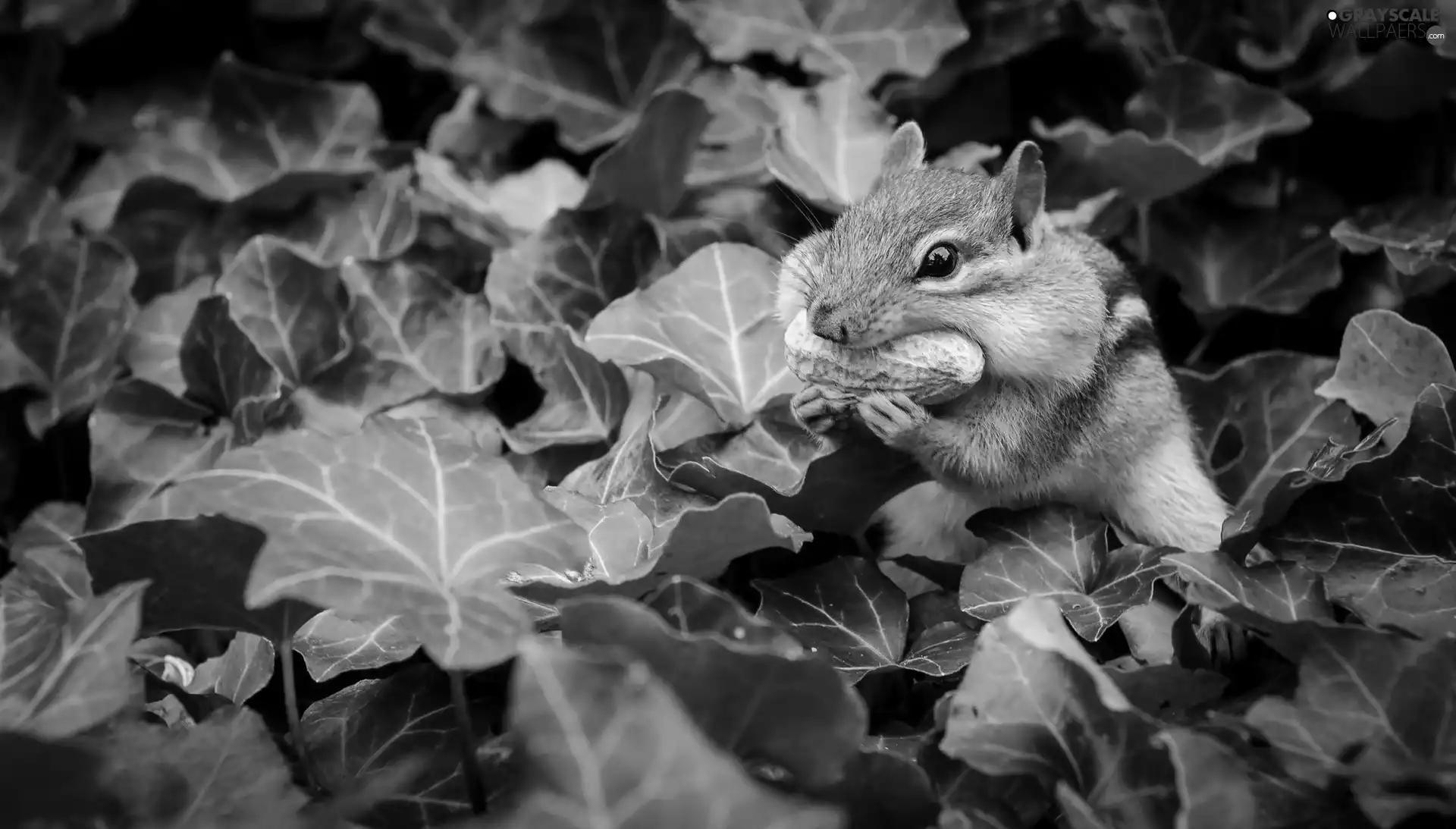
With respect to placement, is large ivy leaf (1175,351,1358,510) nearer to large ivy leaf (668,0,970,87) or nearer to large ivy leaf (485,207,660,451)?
large ivy leaf (668,0,970,87)

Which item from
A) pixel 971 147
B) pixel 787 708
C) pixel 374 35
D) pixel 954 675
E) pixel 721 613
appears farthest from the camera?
pixel 374 35

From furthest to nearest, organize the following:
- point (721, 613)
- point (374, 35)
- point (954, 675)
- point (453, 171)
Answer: point (374, 35), point (453, 171), point (954, 675), point (721, 613)

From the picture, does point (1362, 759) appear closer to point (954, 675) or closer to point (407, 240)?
point (954, 675)

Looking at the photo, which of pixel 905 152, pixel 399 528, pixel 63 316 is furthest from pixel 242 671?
pixel 905 152

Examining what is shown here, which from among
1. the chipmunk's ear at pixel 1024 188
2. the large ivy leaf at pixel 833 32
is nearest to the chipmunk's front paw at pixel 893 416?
the chipmunk's ear at pixel 1024 188

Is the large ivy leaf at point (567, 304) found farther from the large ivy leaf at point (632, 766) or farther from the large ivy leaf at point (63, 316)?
the large ivy leaf at point (632, 766)

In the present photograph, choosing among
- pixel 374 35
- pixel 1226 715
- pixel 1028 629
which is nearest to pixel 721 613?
pixel 1028 629
